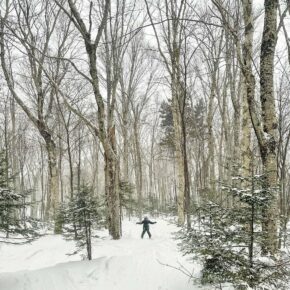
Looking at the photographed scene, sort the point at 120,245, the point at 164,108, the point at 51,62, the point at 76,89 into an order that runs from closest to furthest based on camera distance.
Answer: the point at 120,245
the point at 51,62
the point at 76,89
the point at 164,108

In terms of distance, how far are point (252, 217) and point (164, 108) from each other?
26878mm

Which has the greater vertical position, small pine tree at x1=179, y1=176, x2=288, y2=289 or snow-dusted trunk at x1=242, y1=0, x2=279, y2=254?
snow-dusted trunk at x1=242, y1=0, x2=279, y2=254

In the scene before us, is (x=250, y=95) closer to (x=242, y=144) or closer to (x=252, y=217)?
(x=252, y=217)

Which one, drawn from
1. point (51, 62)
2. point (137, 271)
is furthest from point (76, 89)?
point (137, 271)

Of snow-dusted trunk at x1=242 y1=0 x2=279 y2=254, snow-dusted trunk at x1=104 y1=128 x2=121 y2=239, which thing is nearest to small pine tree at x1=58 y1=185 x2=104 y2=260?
snow-dusted trunk at x1=104 y1=128 x2=121 y2=239

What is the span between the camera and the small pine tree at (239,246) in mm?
4379

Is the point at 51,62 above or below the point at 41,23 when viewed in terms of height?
below

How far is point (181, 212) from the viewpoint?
48.9ft

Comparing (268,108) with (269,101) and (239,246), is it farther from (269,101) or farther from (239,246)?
(239,246)

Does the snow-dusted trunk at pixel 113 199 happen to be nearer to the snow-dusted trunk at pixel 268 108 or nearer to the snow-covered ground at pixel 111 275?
the snow-covered ground at pixel 111 275

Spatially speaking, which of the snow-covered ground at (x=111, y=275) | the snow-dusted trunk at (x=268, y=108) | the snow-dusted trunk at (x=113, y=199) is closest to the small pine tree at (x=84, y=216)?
the snow-covered ground at (x=111, y=275)

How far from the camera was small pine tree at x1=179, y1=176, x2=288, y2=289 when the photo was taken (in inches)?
172

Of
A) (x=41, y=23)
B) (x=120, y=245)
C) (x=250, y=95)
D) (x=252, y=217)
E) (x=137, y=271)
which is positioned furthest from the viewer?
(x=41, y=23)

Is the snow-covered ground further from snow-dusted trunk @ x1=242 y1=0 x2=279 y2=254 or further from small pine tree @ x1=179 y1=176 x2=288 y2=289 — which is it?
snow-dusted trunk @ x1=242 y1=0 x2=279 y2=254
